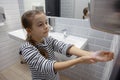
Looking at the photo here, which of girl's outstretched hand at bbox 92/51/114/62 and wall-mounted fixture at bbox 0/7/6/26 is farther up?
wall-mounted fixture at bbox 0/7/6/26

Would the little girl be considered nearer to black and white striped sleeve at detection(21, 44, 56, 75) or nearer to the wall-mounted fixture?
black and white striped sleeve at detection(21, 44, 56, 75)

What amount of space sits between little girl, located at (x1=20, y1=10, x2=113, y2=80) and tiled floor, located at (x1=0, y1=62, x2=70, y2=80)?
1016 mm

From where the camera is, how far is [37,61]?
686 millimetres

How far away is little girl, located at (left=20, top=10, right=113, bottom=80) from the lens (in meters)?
0.59

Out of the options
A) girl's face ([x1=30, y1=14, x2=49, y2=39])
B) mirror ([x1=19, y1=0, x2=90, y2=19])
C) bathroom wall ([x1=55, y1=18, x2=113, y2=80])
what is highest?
mirror ([x1=19, y1=0, x2=90, y2=19])

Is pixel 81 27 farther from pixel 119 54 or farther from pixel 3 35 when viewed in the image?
pixel 3 35

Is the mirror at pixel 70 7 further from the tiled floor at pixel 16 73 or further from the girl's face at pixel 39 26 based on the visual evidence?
the tiled floor at pixel 16 73

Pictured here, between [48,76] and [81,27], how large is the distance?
72 centimetres

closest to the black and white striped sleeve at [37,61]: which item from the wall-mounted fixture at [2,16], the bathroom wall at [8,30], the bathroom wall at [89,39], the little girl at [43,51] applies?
the little girl at [43,51]

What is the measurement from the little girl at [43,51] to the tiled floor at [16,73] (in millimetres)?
1016

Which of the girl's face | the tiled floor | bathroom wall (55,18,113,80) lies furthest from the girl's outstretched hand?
the tiled floor

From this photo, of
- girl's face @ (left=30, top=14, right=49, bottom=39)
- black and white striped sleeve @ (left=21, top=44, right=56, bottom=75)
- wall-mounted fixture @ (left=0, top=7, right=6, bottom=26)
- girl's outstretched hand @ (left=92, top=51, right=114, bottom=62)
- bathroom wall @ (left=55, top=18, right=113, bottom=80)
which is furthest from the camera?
wall-mounted fixture @ (left=0, top=7, right=6, bottom=26)

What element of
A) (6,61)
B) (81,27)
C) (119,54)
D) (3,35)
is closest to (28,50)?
(119,54)

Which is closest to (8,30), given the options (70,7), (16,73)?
(16,73)
